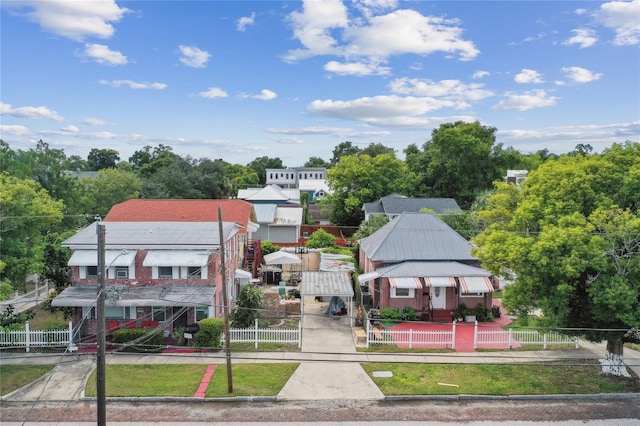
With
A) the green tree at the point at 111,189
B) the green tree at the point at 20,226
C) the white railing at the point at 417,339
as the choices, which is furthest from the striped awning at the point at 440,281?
the green tree at the point at 111,189

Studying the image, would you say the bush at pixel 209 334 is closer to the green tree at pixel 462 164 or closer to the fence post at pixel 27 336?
the fence post at pixel 27 336

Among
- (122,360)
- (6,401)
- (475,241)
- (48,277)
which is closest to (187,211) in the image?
(48,277)

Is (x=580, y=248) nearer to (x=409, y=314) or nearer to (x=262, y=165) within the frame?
(x=409, y=314)

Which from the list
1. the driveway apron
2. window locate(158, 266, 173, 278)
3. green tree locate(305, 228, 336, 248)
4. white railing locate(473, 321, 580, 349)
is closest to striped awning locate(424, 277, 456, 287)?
white railing locate(473, 321, 580, 349)

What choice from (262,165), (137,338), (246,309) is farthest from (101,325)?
(262,165)

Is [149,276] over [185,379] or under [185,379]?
over

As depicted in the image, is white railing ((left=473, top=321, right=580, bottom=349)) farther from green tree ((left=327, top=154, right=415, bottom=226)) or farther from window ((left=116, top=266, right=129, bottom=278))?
green tree ((left=327, top=154, right=415, bottom=226))

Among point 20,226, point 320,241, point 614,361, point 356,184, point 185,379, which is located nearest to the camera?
point 185,379
